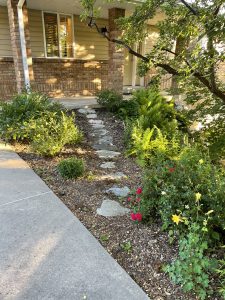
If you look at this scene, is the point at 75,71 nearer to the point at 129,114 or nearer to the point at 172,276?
the point at 129,114

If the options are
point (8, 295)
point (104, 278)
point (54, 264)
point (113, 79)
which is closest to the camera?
point (8, 295)

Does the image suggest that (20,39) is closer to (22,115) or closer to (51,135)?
(22,115)

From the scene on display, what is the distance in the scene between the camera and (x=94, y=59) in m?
9.76

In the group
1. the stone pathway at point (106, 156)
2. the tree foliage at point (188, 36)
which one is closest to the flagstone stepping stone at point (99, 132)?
the stone pathway at point (106, 156)

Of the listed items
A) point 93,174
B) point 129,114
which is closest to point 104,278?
point 93,174

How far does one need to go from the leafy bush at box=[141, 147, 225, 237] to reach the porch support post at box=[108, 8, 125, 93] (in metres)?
5.39

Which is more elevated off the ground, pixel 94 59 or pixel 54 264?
pixel 94 59

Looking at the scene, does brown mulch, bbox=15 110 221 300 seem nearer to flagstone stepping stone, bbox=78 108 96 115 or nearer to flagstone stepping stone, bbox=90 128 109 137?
flagstone stepping stone, bbox=90 128 109 137

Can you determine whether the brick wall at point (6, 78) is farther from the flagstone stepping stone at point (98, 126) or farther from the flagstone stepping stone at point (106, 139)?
the flagstone stepping stone at point (106, 139)

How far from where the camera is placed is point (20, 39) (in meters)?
6.50

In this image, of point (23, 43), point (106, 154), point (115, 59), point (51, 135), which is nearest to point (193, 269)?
point (106, 154)

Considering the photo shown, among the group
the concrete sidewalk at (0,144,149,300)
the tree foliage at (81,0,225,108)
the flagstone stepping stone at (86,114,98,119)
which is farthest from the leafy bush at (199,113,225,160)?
the concrete sidewalk at (0,144,149,300)

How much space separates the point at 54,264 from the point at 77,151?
9.10ft

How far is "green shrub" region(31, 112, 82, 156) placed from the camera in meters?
4.22
